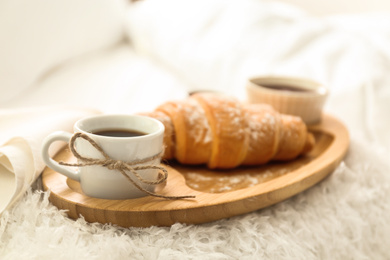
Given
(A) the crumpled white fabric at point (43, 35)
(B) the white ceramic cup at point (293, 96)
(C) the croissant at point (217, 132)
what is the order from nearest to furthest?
(C) the croissant at point (217, 132)
(B) the white ceramic cup at point (293, 96)
(A) the crumpled white fabric at point (43, 35)

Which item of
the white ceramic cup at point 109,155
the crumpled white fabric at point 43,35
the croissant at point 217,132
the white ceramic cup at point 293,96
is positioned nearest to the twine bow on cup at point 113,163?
the white ceramic cup at point 109,155

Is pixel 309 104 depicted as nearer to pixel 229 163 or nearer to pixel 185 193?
pixel 229 163

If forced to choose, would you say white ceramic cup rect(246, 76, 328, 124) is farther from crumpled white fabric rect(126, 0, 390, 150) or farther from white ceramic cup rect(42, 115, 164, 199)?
white ceramic cup rect(42, 115, 164, 199)

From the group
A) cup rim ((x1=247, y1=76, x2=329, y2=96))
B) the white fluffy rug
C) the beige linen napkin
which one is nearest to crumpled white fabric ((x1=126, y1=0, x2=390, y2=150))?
cup rim ((x1=247, y1=76, x2=329, y2=96))

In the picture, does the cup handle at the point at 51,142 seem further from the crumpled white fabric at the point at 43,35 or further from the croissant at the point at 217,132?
the crumpled white fabric at the point at 43,35

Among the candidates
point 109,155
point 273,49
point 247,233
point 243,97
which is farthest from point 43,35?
point 247,233

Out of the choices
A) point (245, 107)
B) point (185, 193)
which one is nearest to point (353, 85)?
point (245, 107)
